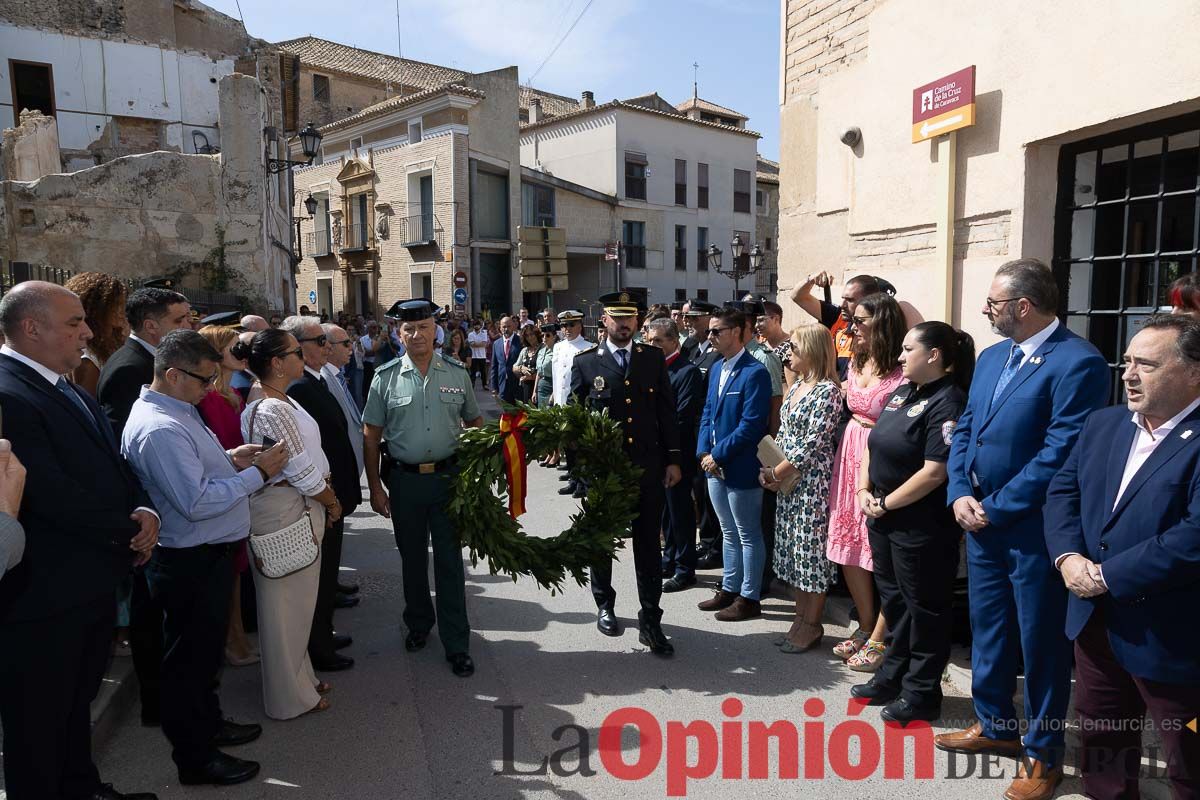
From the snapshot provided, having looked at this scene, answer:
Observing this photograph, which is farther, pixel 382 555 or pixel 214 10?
pixel 214 10

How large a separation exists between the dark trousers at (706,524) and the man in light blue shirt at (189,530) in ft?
12.7

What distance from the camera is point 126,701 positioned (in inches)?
162

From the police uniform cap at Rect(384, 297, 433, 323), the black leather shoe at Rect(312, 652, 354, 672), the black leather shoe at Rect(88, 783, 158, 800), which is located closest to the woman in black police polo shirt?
Result: the police uniform cap at Rect(384, 297, 433, 323)

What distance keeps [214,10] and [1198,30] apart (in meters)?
20.7

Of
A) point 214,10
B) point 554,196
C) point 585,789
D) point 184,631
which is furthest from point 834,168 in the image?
point 554,196

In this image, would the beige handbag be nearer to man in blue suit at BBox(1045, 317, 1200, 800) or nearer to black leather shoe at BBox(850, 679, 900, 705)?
black leather shoe at BBox(850, 679, 900, 705)

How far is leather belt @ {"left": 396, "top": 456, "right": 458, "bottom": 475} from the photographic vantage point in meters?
4.59

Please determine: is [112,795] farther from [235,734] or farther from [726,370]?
[726,370]

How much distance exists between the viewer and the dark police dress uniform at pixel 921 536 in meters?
3.78

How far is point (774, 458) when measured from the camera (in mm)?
4617

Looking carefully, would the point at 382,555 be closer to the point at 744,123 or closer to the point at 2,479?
the point at 2,479

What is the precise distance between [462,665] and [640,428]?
5.76ft

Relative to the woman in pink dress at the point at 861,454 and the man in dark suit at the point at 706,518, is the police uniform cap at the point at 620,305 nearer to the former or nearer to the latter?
the man in dark suit at the point at 706,518

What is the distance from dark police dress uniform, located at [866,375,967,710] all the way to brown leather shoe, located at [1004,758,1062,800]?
0.59 m
